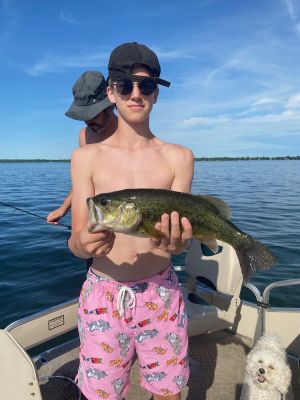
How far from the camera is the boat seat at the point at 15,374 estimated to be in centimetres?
288

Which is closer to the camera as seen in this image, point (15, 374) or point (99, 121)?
point (15, 374)

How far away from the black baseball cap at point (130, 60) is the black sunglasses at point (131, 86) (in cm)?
6

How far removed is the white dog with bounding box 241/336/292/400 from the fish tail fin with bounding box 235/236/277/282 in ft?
4.65

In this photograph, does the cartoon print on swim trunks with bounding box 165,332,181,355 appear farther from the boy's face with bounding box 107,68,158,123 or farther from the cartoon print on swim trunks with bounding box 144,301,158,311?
the boy's face with bounding box 107,68,158,123

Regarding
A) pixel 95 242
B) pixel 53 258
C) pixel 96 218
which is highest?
pixel 96 218

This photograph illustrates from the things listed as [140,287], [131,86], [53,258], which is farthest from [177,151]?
[53,258]

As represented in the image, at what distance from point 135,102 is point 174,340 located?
2184 mm

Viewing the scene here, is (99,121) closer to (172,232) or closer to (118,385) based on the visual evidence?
(172,232)

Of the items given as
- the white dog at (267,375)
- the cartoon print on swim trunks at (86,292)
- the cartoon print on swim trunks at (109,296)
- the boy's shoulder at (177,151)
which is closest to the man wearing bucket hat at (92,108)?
the boy's shoulder at (177,151)

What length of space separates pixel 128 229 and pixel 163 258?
2.60 ft

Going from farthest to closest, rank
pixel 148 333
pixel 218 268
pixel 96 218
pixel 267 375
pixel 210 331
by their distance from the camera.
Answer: pixel 210 331, pixel 218 268, pixel 267 375, pixel 148 333, pixel 96 218

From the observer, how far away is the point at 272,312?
5.04m

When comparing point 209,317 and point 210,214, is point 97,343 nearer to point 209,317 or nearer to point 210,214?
point 210,214

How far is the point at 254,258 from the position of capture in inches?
123
